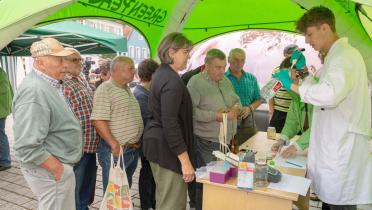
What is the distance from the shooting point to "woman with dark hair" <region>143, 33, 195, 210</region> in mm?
1945

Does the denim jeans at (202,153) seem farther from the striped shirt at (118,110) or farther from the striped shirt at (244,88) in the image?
the striped shirt at (244,88)

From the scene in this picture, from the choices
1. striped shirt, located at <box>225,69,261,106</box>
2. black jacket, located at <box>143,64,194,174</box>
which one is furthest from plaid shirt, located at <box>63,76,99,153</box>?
striped shirt, located at <box>225,69,261,106</box>

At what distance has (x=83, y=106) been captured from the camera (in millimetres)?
2648

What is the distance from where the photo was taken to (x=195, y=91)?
2.72m

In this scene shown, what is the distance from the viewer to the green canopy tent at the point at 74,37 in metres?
5.14

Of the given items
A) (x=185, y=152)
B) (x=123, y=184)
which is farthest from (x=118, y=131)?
(x=185, y=152)

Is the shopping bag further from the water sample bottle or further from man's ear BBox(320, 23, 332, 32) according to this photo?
man's ear BBox(320, 23, 332, 32)

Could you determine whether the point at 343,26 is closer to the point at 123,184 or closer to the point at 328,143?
the point at 328,143

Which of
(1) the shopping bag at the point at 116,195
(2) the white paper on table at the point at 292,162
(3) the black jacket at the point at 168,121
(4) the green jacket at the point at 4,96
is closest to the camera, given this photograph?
(3) the black jacket at the point at 168,121

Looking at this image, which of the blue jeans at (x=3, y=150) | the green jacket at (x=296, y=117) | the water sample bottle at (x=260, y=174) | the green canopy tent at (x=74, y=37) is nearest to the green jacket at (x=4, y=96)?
the blue jeans at (x=3, y=150)

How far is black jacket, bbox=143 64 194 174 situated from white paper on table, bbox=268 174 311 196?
615 mm

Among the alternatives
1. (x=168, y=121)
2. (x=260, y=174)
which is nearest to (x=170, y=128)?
(x=168, y=121)

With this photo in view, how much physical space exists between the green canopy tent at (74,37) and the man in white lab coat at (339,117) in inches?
161

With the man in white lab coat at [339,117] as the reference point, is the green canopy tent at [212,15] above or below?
above
